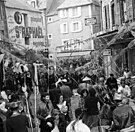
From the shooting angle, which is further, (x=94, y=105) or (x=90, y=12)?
(x=90, y=12)

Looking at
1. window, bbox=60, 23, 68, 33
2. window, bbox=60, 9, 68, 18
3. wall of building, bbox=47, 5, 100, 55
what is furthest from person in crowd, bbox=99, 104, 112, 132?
window, bbox=60, 9, 68, 18

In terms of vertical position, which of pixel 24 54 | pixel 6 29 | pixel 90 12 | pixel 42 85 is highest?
pixel 90 12

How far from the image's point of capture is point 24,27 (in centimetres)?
3247

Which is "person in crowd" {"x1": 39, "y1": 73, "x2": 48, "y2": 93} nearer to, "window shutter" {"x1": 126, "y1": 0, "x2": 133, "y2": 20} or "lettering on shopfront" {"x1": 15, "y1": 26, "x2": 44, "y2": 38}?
"window shutter" {"x1": 126, "y1": 0, "x2": 133, "y2": 20}

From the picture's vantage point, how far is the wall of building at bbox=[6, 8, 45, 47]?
99.5 ft

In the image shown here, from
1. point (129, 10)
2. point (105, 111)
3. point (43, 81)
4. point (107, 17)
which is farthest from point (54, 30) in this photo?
point (105, 111)

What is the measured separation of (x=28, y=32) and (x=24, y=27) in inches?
31.7

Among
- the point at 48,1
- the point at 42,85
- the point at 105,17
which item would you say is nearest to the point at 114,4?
the point at 105,17

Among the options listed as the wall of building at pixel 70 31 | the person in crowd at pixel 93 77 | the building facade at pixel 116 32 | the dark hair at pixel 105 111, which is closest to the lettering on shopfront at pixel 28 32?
the wall of building at pixel 70 31

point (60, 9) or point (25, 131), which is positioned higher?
point (60, 9)

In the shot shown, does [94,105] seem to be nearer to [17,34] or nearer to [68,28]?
[17,34]

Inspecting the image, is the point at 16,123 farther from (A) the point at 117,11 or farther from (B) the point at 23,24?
(B) the point at 23,24

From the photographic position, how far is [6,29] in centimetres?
2834

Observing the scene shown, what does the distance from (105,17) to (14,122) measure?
20502 millimetres
